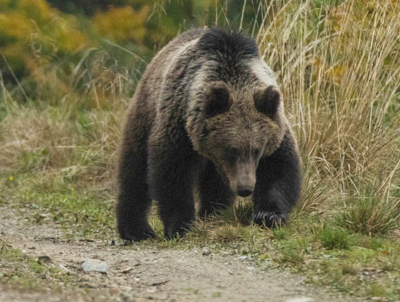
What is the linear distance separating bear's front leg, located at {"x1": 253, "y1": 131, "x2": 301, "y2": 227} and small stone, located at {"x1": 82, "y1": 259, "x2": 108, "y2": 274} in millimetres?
1409

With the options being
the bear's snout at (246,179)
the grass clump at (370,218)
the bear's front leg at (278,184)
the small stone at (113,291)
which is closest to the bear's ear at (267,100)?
the bear's front leg at (278,184)

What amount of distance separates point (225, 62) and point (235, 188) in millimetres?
1079

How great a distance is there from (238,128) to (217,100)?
27 cm

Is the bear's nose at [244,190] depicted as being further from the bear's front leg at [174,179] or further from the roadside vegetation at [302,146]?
the bear's front leg at [174,179]

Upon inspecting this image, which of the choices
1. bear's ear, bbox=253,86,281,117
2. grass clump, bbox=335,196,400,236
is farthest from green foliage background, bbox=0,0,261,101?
grass clump, bbox=335,196,400,236

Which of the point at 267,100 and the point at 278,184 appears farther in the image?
the point at 278,184

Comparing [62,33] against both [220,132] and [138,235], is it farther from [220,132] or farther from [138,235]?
[220,132]

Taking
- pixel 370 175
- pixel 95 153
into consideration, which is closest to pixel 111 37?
pixel 95 153

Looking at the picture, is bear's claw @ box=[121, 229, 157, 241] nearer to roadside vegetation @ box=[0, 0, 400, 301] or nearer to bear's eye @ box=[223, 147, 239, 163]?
roadside vegetation @ box=[0, 0, 400, 301]

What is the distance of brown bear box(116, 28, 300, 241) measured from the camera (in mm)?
6086

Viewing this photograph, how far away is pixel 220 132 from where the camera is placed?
20.1ft

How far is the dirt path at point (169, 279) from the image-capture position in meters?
4.38

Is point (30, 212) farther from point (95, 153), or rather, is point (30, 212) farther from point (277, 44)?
point (277, 44)

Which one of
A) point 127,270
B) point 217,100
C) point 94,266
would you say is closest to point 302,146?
point 217,100
